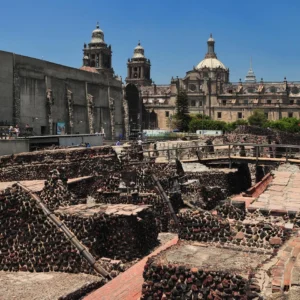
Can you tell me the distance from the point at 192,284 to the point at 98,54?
6828cm

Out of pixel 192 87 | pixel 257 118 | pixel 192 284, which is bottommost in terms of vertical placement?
pixel 192 284

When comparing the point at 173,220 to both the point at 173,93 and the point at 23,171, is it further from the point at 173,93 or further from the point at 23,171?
the point at 173,93

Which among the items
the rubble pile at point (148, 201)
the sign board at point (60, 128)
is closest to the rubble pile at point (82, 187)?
the rubble pile at point (148, 201)

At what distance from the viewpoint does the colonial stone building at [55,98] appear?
102 feet

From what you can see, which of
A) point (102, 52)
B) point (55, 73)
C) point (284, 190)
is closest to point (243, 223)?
point (284, 190)

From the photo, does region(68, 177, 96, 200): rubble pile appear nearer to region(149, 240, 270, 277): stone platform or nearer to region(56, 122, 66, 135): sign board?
region(149, 240, 270, 277): stone platform

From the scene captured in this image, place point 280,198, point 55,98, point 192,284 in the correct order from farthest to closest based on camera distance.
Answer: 1. point 55,98
2. point 280,198
3. point 192,284

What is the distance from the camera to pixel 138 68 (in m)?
87.2

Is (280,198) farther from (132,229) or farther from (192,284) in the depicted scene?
(192,284)

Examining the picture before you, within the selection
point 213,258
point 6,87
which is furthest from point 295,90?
point 213,258

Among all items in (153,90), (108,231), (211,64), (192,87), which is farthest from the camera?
(211,64)

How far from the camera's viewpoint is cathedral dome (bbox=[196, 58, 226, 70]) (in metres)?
89.5

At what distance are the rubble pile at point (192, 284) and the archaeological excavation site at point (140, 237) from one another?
0.01m

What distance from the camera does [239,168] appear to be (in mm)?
19484
